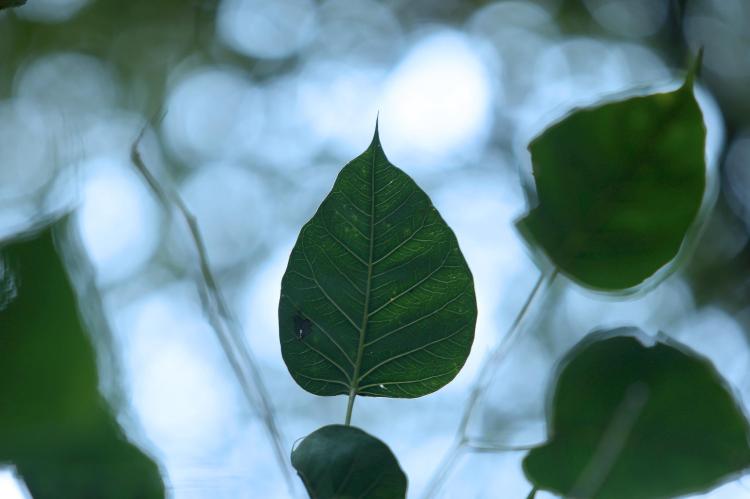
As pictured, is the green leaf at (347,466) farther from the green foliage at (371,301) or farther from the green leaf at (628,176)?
the green leaf at (628,176)

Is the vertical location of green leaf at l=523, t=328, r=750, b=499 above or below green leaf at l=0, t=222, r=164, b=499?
below

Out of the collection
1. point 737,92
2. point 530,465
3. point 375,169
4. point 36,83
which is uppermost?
point 375,169

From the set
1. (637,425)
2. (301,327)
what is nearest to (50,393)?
(301,327)

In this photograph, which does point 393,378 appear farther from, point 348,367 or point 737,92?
point 737,92

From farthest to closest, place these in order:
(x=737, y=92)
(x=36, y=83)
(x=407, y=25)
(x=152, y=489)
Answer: (x=407, y=25) → (x=36, y=83) → (x=737, y=92) → (x=152, y=489)

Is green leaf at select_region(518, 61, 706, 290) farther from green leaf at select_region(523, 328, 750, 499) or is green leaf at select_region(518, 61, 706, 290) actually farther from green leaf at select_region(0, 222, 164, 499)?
green leaf at select_region(0, 222, 164, 499)

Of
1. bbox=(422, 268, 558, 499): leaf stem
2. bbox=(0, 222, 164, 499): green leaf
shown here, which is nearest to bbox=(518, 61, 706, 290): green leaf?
bbox=(422, 268, 558, 499): leaf stem

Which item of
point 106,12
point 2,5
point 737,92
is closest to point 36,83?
point 106,12
